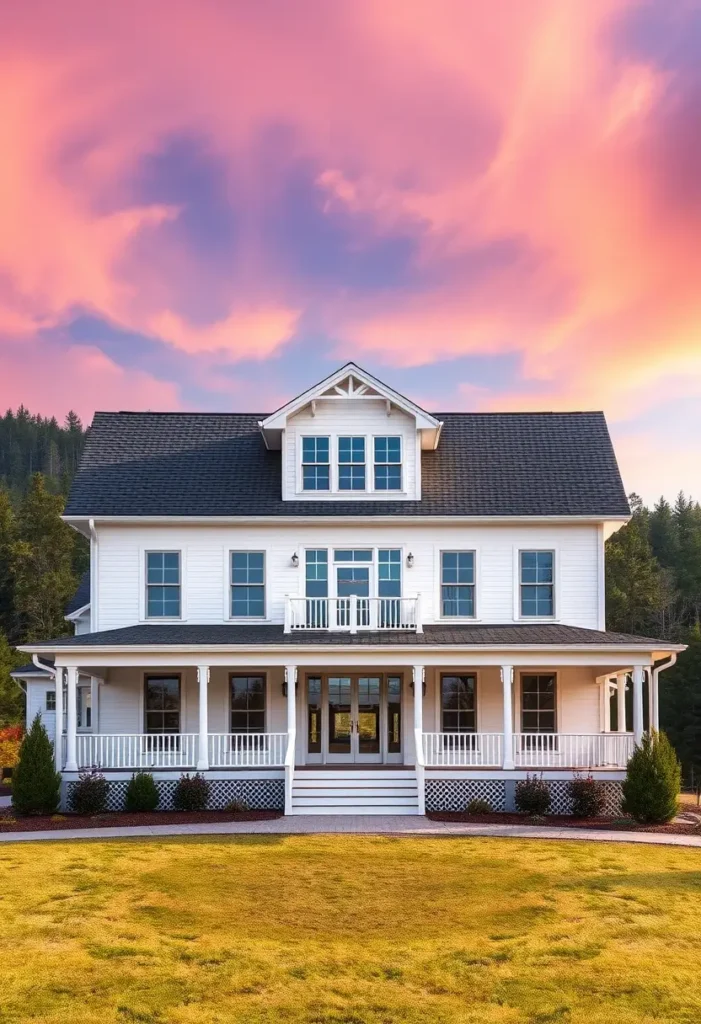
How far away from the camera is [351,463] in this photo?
81.9 ft

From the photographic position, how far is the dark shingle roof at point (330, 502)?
2441 centimetres

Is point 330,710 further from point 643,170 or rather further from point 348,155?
point 643,170

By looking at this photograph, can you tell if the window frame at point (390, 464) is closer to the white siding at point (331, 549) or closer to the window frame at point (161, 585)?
the white siding at point (331, 549)

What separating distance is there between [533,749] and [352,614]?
Answer: 542 cm

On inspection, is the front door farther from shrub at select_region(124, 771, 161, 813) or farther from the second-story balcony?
shrub at select_region(124, 771, 161, 813)

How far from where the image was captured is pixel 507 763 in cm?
2117

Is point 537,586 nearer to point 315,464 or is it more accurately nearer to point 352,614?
point 352,614

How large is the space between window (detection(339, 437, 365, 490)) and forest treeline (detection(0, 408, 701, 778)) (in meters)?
25.1

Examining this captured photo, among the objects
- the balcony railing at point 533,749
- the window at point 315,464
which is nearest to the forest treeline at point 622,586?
the window at point 315,464

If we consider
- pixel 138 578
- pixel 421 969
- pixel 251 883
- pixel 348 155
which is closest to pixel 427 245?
pixel 348 155

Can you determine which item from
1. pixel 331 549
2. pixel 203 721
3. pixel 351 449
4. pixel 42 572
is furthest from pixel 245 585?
pixel 42 572

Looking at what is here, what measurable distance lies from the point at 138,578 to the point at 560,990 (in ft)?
55.2

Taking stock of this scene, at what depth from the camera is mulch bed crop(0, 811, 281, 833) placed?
63.1ft

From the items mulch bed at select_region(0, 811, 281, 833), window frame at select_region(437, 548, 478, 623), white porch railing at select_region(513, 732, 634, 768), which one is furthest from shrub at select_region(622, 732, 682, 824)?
mulch bed at select_region(0, 811, 281, 833)
